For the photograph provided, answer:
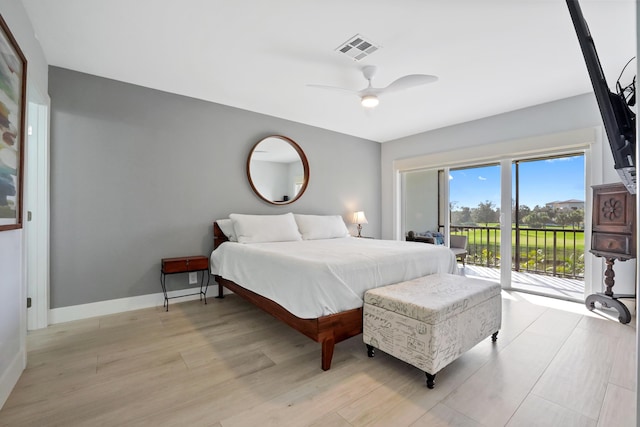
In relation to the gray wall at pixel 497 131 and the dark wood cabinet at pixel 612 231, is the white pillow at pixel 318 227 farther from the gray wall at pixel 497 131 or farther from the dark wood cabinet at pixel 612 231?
the dark wood cabinet at pixel 612 231

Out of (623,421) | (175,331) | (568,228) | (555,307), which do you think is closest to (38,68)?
(175,331)

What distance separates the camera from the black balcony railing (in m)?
4.15

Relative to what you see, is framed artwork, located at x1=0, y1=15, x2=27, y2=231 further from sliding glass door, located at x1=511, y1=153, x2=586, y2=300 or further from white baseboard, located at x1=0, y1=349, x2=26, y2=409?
sliding glass door, located at x1=511, y1=153, x2=586, y2=300

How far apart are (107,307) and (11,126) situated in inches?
77.8

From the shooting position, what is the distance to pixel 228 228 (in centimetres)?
344

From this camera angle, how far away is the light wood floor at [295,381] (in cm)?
144

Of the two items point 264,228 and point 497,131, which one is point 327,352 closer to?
point 264,228

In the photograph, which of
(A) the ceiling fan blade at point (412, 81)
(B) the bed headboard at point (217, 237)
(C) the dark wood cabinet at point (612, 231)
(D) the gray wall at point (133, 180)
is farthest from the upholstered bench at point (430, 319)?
(D) the gray wall at point (133, 180)

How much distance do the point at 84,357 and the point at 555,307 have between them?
435 centimetres

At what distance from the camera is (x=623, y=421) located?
4.61ft

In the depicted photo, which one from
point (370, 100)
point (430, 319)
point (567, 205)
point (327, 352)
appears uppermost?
point (370, 100)

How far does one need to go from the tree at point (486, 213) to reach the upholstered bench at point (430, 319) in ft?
7.93

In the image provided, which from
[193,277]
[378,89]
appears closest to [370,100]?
[378,89]

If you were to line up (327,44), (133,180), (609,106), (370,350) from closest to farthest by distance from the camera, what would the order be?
(609,106)
(370,350)
(327,44)
(133,180)
